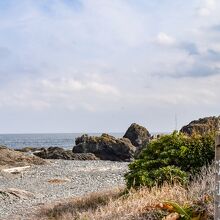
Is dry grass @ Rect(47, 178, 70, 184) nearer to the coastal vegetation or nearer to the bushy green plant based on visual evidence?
the coastal vegetation

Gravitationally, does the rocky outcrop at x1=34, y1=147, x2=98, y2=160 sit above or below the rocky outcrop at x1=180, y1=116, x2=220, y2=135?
below

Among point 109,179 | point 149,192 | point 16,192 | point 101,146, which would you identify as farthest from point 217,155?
point 101,146

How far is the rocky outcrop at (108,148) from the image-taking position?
4122cm

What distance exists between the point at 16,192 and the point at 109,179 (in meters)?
6.20

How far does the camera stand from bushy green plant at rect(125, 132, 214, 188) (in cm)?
1235

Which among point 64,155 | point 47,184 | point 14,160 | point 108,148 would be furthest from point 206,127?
point 108,148

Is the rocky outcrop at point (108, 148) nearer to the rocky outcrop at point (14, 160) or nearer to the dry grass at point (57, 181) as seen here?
the rocky outcrop at point (14, 160)

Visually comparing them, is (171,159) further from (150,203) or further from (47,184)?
(47,184)

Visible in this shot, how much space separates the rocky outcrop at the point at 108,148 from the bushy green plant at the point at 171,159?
26.7m

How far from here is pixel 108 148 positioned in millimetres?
42312

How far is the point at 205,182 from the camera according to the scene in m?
10.4

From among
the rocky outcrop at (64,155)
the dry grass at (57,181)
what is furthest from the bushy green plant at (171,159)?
the rocky outcrop at (64,155)

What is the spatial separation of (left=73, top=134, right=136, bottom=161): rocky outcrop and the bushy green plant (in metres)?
26.7

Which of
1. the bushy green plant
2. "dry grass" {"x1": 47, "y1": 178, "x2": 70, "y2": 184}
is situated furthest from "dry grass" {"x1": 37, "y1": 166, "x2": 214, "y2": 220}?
"dry grass" {"x1": 47, "y1": 178, "x2": 70, "y2": 184}
